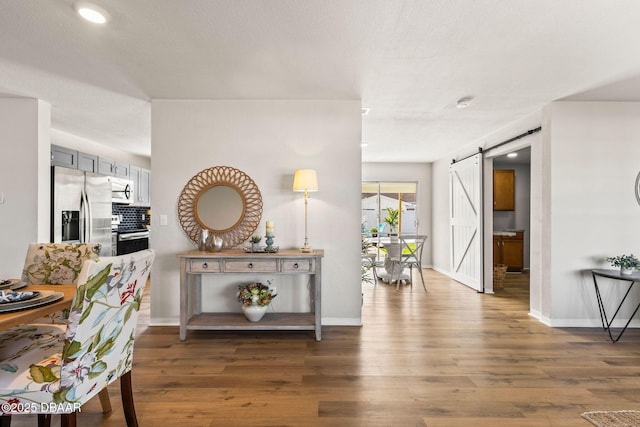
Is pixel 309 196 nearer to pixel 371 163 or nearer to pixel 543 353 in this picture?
pixel 543 353

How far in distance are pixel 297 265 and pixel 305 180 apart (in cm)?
82

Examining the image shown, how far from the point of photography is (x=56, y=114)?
4.00 meters

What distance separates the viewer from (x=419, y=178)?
737 centimetres

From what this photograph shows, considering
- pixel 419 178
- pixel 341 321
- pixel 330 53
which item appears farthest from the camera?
pixel 419 178

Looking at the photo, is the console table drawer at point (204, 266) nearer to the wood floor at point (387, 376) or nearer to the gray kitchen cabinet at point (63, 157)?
the wood floor at point (387, 376)

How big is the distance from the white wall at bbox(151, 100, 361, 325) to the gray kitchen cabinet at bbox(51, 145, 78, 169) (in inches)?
69.5

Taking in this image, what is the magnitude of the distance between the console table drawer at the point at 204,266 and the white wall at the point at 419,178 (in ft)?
16.0

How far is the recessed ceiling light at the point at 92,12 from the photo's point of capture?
6.40 ft

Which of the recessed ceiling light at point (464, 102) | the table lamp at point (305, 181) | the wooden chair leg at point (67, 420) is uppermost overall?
the recessed ceiling light at point (464, 102)

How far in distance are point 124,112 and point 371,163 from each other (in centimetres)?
488

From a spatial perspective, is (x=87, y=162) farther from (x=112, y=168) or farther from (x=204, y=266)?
(x=204, y=266)

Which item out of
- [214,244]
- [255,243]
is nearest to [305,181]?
[255,243]

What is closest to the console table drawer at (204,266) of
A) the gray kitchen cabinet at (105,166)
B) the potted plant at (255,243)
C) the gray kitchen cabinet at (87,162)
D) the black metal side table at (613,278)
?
the potted plant at (255,243)

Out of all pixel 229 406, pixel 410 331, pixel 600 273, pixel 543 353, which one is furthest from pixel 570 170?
pixel 229 406
